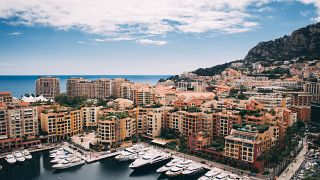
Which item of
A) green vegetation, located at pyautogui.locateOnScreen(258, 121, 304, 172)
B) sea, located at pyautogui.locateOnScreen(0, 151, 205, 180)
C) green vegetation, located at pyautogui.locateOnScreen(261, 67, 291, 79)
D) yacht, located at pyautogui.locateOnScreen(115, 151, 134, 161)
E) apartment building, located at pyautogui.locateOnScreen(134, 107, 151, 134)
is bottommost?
sea, located at pyautogui.locateOnScreen(0, 151, 205, 180)

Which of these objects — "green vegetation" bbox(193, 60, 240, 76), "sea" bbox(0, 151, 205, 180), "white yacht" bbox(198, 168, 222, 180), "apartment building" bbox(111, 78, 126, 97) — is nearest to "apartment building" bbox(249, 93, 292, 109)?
"white yacht" bbox(198, 168, 222, 180)

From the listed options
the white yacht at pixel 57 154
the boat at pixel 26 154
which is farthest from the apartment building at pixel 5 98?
the white yacht at pixel 57 154

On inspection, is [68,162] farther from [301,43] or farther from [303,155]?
[301,43]

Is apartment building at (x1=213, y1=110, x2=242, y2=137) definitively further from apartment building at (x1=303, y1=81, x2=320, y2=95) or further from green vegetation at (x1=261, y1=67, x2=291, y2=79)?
green vegetation at (x1=261, y1=67, x2=291, y2=79)

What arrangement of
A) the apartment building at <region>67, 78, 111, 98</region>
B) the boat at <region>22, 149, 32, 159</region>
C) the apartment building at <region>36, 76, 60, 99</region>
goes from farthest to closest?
the apartment building at <region>36, 76, 60, 99</region> < the apartment building at <region>67, 78, 111, 98</region> < the boat at <region>22, 149, 32, 159</region>

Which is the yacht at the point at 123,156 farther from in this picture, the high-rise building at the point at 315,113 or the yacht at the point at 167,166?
the high-rise building at the point at 315,113

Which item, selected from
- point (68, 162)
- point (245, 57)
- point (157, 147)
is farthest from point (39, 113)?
point (245, 57)
